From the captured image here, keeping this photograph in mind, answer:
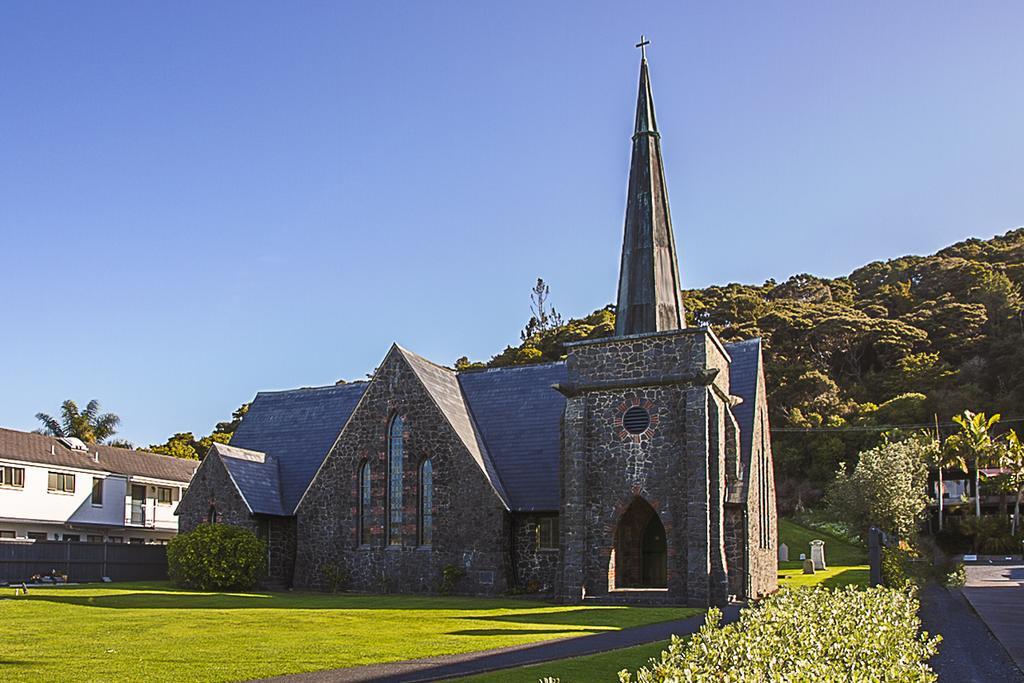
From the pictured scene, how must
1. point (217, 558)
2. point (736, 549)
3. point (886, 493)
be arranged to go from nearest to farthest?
1. point (736, 549)
2. point (217, 558)
3. point (886, 493)

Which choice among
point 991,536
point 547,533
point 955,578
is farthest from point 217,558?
point 991,536

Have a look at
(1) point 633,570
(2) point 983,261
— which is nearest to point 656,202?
(1) point 633,570

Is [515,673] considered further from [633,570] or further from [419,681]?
[633,570]

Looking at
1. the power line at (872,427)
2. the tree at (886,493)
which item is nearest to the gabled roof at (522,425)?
the tree at (886,493)

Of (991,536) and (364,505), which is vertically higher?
(364,505)

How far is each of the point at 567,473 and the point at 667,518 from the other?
3.42 metres

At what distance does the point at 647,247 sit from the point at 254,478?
57.8ft

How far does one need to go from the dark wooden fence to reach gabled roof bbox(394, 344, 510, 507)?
14630 millimetres

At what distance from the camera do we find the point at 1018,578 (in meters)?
36.2

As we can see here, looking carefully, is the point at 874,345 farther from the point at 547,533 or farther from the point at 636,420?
the point at 636,420

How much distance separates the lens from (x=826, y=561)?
52.1 meters

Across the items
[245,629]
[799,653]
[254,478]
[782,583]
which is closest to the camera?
[799,653]

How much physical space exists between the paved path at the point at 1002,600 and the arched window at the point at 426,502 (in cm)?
1708

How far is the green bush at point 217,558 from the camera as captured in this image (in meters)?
34.2
